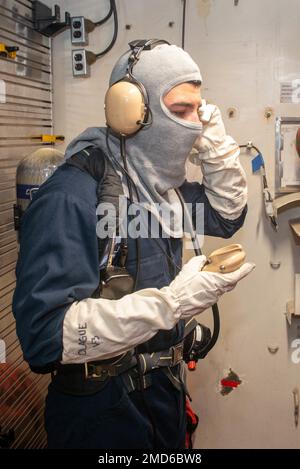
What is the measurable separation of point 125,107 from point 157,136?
5.4 inches

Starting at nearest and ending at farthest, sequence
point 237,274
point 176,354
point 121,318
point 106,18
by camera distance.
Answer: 1. point 121,318
2. point 237,274
3. point 176,354
4. point 106,18

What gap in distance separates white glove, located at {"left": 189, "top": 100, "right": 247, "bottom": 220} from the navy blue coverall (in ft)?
0.87

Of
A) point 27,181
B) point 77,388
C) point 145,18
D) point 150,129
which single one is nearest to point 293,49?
point 145,18

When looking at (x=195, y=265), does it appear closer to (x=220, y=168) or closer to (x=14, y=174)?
(x=220, y=168)

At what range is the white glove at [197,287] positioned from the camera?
1245 mm

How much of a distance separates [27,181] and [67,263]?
75cm

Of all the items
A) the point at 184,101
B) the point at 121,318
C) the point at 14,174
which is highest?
the point at 184,101

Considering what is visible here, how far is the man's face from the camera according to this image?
1426mm

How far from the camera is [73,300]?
4.00 ft

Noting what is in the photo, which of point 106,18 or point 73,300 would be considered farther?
point 106,18

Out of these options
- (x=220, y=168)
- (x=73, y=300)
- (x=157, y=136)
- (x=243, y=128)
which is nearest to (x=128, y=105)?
(x=157, y=136)

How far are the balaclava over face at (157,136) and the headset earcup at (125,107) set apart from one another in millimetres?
48

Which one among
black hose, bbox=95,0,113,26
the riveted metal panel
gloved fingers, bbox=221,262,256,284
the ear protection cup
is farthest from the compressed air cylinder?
gloved fingers, bbox=221,262,256,284

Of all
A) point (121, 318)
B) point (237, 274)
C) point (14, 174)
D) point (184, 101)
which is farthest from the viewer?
point (14, 174)
